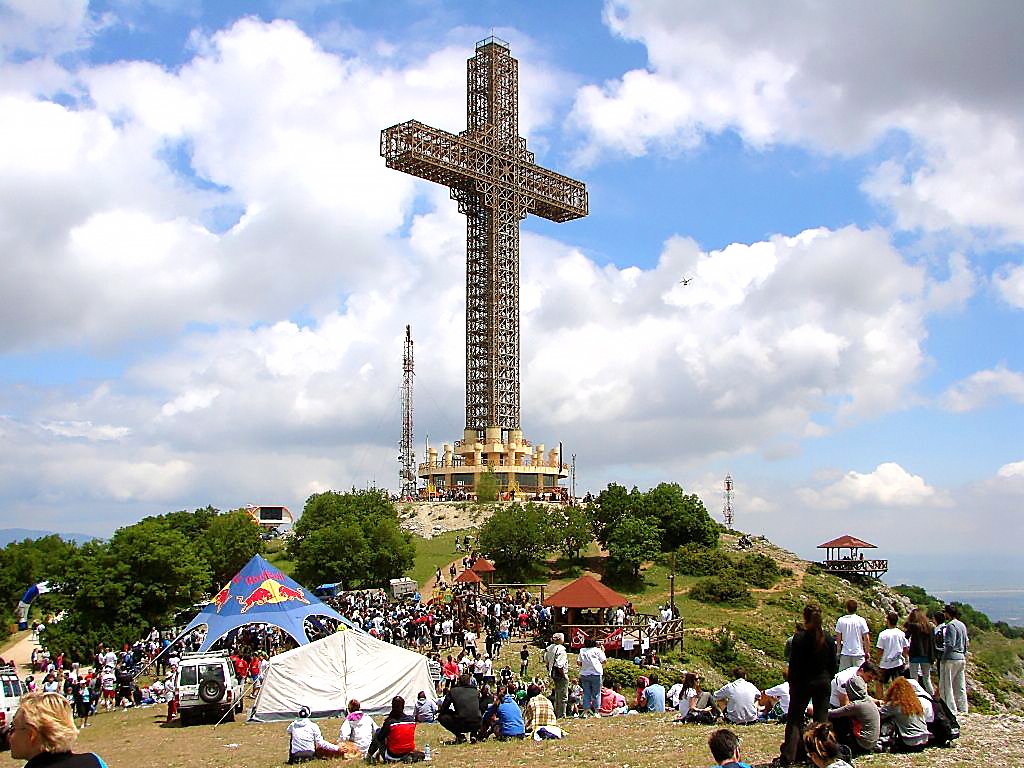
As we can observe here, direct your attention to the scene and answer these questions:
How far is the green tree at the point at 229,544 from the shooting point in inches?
2077

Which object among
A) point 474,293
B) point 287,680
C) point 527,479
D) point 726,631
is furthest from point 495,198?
point 287,680

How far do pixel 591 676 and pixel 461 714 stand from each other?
4.35 m

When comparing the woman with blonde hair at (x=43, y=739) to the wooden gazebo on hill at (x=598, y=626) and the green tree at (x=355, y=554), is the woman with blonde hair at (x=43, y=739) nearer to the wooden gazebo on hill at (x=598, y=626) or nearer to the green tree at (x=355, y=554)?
the wooden gazebo on hill at (x=598, y=626)

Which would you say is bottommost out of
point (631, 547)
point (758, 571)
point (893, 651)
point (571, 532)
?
point (893, 651)

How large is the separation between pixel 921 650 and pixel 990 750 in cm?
160

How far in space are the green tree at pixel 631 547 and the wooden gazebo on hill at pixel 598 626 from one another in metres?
16.2

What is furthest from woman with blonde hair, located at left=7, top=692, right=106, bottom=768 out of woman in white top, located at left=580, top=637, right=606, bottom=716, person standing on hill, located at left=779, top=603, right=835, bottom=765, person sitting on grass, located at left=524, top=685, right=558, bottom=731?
woman in white top, located at left=580, top=637, right=606, bottom=716

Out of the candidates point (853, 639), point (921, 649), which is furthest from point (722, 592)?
point (921, 649)

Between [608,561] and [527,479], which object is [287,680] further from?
[527,479]

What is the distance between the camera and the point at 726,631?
41.9 meters

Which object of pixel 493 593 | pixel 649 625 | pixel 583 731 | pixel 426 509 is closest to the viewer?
pixel 583 731

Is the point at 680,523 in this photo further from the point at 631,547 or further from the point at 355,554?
the point at 355,554

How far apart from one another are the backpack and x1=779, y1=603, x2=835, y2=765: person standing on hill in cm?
254

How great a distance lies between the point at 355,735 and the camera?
15.9 meters
